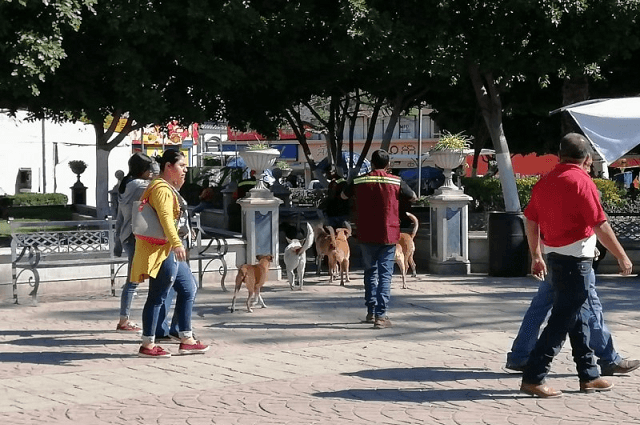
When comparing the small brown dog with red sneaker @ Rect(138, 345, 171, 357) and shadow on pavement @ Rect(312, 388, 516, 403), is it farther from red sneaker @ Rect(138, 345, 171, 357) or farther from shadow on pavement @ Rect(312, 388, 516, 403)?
shadow on pavement @ Rect(312, 388, 516, 403)

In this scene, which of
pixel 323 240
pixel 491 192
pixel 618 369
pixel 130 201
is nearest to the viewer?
pixel 618 369

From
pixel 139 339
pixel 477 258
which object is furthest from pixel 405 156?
pixel 139 339

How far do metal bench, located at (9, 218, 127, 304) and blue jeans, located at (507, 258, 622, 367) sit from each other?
20.0 feet

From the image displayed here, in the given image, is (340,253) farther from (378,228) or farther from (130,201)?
(130,201)

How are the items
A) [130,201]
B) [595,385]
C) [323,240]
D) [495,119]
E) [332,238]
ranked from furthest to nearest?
[495,119] < [323,240] < [332,238] < [130,201] < [595,385]

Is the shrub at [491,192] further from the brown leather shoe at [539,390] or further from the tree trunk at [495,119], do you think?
the brown leather shoe at [539,390]

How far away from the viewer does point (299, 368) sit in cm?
820

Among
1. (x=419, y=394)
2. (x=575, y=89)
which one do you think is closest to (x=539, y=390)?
(x=419, y=394)

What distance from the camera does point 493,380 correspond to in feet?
24.9

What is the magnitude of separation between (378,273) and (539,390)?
3.25 m

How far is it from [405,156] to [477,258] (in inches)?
2318

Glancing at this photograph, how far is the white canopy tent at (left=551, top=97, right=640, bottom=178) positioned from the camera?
36.8ft

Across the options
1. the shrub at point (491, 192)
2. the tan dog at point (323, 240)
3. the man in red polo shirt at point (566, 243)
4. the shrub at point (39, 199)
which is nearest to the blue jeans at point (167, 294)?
the man in red polo shirt at point (566, 243)

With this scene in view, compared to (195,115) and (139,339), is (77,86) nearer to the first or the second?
(195,115)
